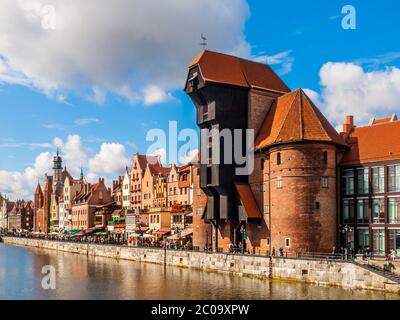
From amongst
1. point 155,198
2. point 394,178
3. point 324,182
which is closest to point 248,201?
point 324,182

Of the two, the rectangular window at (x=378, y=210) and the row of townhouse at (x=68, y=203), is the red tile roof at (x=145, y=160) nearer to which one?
the row of townhouse at (x=68, y=203)

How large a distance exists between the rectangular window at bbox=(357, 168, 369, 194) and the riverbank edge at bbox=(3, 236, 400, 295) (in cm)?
1057

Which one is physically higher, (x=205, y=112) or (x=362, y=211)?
(x=205, y=112)

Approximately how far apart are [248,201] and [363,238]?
11.8 meters

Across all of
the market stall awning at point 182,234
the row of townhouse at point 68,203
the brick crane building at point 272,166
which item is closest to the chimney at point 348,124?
the brick crane building at point 272,166

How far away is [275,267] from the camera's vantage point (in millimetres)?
47000

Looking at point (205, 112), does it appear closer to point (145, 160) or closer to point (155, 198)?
point (155, 198)

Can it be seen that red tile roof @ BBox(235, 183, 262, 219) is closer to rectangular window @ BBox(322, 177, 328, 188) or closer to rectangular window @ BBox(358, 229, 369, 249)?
rectangular window @ BBox(322, 177, 328, 188)

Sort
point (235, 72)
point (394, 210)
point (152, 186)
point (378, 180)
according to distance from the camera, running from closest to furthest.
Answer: point (394, 210), point (378, 180), point (235, 72), point (152, 186)

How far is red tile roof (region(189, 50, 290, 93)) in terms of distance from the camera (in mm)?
58562

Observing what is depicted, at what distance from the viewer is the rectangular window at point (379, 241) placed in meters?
48.8

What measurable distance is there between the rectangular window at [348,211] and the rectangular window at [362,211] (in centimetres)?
74
